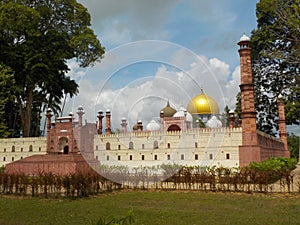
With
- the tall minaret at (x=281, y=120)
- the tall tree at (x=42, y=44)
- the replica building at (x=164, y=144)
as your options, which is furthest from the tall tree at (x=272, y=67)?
the tall tree at (x=42, y=44)

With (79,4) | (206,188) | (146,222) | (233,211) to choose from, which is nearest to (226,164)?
(206,188)

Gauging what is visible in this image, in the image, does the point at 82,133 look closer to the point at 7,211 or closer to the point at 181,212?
the point at 7,211

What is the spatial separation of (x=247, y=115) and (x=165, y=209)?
40.9 ft

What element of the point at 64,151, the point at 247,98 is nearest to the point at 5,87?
the point at 64,151

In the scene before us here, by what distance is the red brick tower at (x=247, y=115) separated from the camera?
61.6 feet

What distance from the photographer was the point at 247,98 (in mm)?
19516

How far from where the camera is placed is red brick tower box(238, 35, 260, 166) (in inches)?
740

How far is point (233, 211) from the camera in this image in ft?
26.2

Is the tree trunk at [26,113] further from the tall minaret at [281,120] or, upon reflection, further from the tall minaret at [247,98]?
the tall minaret at [281,120]

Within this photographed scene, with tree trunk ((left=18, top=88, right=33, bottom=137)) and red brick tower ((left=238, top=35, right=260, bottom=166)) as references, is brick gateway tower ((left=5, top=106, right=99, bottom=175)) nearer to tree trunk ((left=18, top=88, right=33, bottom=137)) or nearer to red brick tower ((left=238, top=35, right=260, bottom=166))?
tree trunk ((left=18, top=88, right=33, bottom=137))

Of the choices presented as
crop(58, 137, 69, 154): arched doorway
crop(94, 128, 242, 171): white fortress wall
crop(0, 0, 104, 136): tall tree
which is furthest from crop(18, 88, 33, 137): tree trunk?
crop(94, 128, 242, 171): white fortress wall

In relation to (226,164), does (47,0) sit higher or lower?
Result: higher

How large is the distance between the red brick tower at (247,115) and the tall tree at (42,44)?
14197 millimetres

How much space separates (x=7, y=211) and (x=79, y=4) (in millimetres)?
24998
